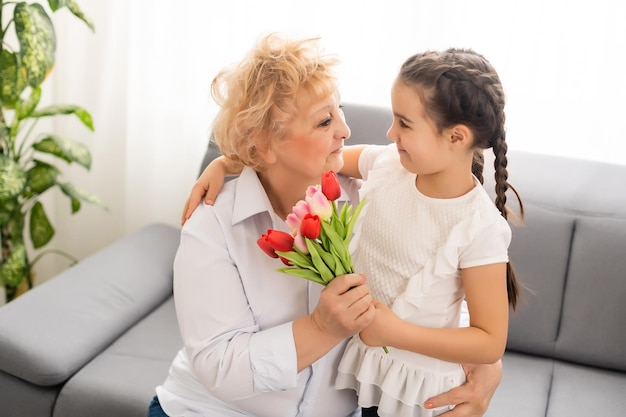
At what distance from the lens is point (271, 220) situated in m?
1.70

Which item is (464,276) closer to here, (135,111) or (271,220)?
(271,220)

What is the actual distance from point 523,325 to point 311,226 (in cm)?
124

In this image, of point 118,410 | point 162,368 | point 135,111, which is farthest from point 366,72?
point 118,410

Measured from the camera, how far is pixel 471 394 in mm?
1599

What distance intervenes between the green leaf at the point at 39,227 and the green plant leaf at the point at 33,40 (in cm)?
55

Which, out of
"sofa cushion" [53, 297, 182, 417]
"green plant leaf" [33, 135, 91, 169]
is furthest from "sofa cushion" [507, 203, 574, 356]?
"green plant leaf" [33, 135, 91, 169]

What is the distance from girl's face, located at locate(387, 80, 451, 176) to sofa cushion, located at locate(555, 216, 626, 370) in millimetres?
976

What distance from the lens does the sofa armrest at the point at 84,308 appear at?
84.1 inches

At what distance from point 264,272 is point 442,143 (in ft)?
1.52

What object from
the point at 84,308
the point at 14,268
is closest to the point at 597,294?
the point at 84,308

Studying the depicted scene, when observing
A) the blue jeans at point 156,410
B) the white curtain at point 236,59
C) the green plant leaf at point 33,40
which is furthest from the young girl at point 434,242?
the green plant leaf at point 33,40

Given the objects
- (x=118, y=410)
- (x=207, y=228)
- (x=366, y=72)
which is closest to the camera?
(x=207, y=228)

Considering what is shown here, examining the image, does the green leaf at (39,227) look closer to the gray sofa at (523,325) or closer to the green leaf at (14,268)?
the green leaf at (14,268)

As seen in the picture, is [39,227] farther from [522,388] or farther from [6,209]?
[522,388]
